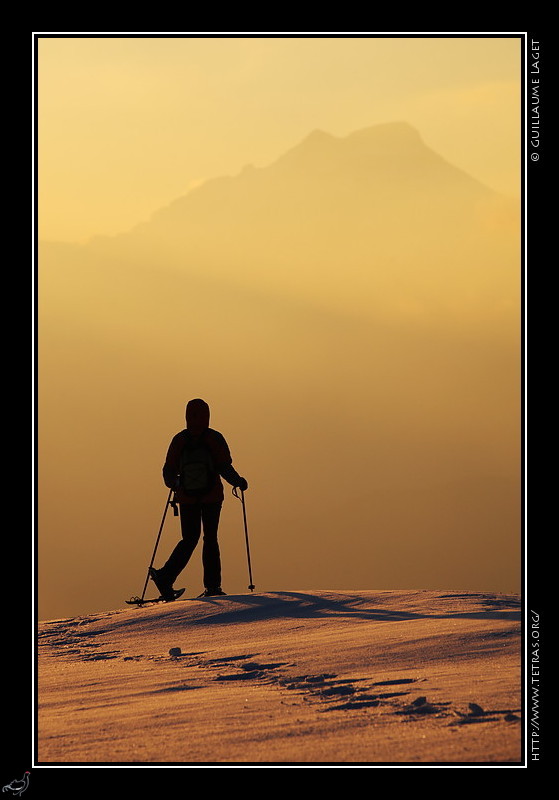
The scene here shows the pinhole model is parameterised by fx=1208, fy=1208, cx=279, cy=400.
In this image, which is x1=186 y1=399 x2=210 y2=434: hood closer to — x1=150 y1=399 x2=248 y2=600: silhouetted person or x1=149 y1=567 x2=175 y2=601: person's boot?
x1=150 y1=399 x2=248 y2=600: silhouetted person

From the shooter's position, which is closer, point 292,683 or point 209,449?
point 292,683

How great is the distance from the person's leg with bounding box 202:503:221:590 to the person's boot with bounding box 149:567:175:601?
40 cm

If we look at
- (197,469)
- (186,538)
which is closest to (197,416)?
(197,469)

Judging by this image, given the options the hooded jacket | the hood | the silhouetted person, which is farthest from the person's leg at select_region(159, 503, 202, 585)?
the hood

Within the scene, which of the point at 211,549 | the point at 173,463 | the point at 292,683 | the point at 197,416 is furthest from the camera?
the point at 211,549

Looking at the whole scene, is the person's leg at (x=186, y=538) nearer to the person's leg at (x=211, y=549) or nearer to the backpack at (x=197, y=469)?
the person's leg at (x=211, y=549)

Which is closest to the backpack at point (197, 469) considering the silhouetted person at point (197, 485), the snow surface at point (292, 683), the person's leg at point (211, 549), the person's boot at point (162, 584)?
the silhouetted person at point (197, 485)

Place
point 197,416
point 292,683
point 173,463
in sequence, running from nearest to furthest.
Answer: point 292,683, point 197,416, point 173,463

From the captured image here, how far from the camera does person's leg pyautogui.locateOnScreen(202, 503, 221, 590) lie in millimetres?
13336

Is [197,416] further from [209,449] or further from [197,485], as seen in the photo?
[197,485]

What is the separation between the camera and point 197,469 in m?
13.2

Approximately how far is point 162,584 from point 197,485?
123cm
